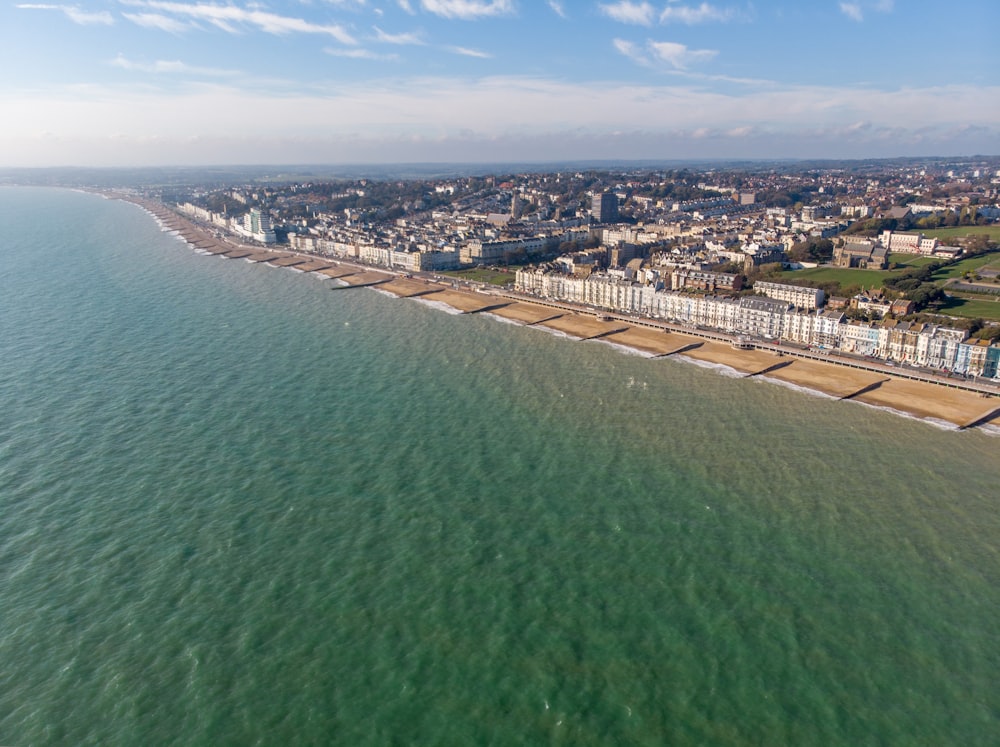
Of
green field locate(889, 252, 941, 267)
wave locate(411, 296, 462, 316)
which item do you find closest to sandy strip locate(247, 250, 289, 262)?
wave locate(411, 296, 462, 316)

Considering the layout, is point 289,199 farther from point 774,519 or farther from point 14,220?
point 774,519

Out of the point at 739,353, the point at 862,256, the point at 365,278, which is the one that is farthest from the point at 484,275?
the point at 862,256

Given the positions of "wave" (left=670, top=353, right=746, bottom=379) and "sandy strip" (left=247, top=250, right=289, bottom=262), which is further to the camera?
"sandy strip" (left=247, top=250, right=289, bottom=262)

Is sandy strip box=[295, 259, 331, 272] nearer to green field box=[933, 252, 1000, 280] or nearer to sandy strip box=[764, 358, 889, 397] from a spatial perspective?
sandy strip box=[764, 358, 889, 397]

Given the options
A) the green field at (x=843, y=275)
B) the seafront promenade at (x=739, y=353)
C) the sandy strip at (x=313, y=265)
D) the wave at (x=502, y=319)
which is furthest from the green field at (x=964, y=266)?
the sandy strip at (x=313, y=265)

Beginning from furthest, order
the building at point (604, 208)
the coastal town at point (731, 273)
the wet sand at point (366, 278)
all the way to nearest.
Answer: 1. the building at point (604, 208)
2. the wet sand at point (366, 278)
3. the coastal town at point (731, 273)

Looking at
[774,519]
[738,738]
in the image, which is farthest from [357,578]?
[774,519]

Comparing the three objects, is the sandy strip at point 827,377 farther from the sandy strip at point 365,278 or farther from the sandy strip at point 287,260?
the sandy strip at point 287,260
